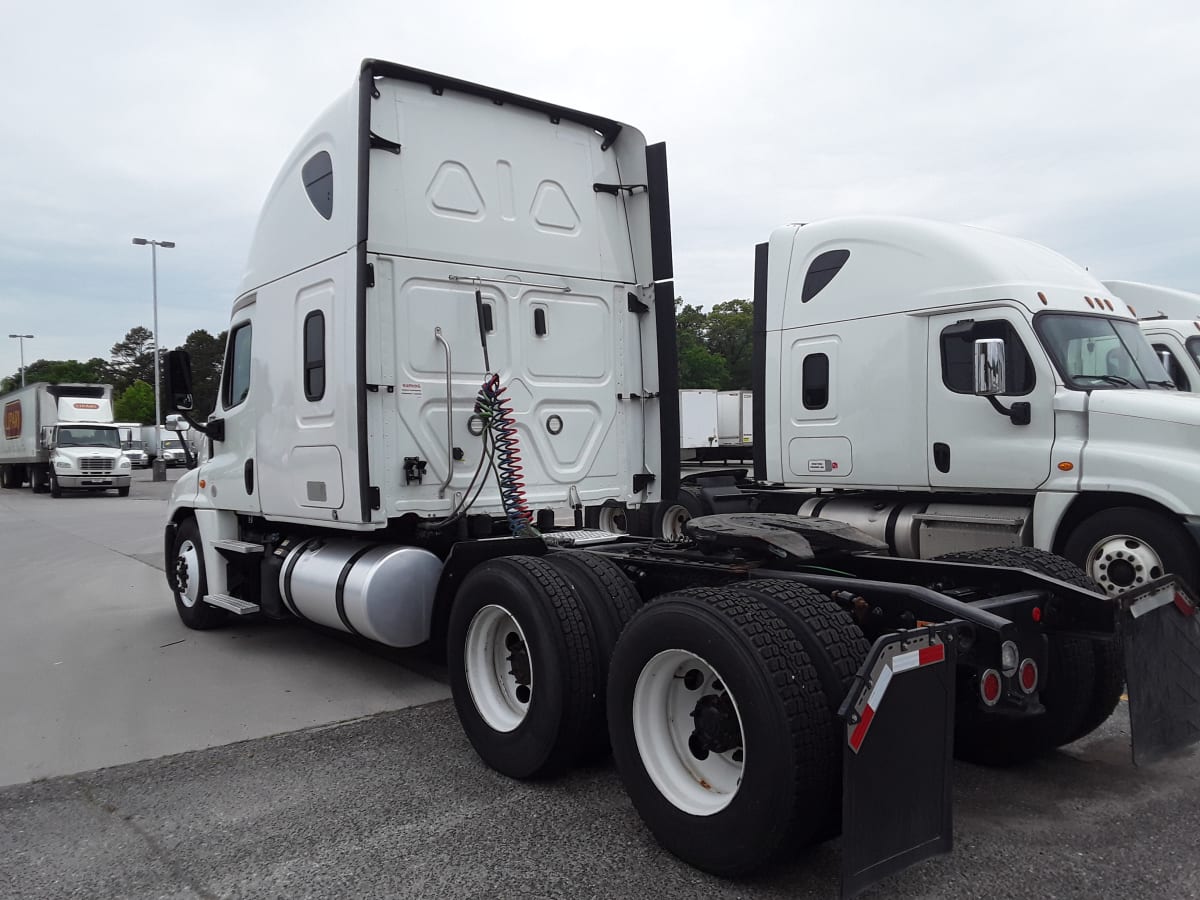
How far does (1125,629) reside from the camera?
134 inches

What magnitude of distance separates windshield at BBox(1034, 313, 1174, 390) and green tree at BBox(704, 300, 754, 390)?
56.2 m

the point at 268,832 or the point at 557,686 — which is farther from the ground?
the point at 557,686

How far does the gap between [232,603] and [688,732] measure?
4.56 m

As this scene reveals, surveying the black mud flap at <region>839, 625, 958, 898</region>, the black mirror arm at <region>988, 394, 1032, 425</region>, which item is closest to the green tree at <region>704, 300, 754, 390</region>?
the black mirror arm at <region>988, 394, 1032, 425</region>

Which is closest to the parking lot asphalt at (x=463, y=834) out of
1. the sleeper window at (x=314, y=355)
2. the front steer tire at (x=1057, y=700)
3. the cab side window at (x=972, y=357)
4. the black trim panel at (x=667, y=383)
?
the front steer tire at (x=1057, y=700)

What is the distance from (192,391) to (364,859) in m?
4.63

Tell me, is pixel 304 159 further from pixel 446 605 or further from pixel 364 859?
pixel 364 859

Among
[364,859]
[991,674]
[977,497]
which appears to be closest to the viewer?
[991,674]

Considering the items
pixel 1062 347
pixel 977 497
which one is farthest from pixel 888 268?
pixel 977 497

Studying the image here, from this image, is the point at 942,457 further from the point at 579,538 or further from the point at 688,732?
the point at 688,732

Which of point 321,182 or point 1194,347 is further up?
point 321,182

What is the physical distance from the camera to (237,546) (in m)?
6.99

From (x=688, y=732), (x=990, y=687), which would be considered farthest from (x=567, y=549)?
(x=990, y=687)

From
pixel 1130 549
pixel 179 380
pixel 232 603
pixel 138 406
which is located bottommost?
pixel 232 603
